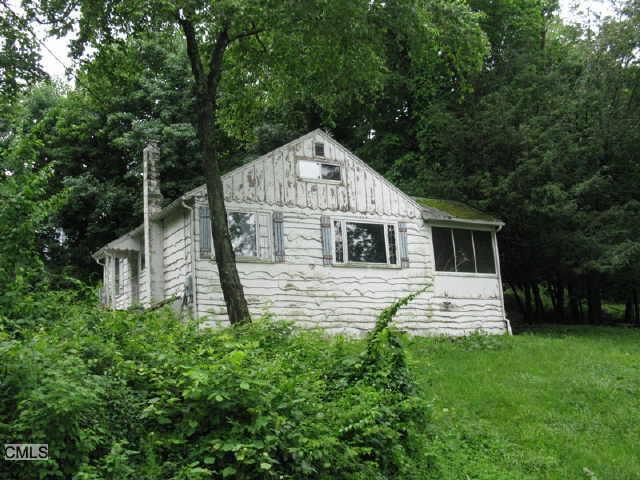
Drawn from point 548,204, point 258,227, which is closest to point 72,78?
point 258,227

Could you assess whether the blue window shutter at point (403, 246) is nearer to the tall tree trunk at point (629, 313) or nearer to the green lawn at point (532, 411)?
the green lawn at point (532, 411)

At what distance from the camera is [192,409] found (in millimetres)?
5699

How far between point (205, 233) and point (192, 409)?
9877 millimetres

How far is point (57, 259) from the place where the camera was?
28.0 meters

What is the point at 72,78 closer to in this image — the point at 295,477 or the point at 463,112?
the point at 295,477

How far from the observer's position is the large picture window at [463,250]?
61.4ft

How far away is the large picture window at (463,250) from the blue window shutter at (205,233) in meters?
6.89

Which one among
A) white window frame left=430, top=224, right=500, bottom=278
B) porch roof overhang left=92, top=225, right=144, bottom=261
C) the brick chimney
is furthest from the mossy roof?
porch roof overhang left=92, top=225, right=144, bottom=261

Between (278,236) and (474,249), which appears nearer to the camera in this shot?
(278,236)

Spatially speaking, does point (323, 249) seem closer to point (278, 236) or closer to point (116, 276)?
point (278, 236)

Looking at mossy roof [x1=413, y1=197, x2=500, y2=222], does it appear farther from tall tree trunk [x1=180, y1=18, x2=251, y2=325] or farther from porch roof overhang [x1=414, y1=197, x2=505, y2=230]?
tall tree trunk [x1=180, y1=18, x2=251, y2=325]

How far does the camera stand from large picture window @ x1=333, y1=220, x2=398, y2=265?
17.1 meters

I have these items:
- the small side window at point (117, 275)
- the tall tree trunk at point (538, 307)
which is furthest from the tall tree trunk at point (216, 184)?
the tall tree trunk at point (538, 307)

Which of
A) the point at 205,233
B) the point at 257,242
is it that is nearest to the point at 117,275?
the point at 205,233
